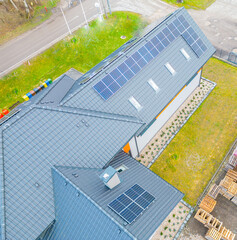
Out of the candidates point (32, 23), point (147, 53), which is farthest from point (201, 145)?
point (32, 23)

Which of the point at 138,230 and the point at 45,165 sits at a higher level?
the point at 45,165

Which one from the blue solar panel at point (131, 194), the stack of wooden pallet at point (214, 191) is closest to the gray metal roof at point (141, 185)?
the blue solar panel at point (131, 194)

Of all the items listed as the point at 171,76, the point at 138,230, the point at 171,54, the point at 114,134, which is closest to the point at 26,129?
the point at 114,134

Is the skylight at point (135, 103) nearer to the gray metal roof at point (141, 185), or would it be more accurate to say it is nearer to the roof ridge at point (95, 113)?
the roof ridge at point (95, 113)

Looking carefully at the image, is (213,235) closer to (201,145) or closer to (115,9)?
(201,145)

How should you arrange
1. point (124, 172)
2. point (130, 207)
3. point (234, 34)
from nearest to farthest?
1. point (130, 207)
2. point (124, 172)
3. point (234, 34)

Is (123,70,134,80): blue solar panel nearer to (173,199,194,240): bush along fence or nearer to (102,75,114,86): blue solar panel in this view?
(102,75,114,86): blue solar panel

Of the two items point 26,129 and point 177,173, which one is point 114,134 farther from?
point 177,173
